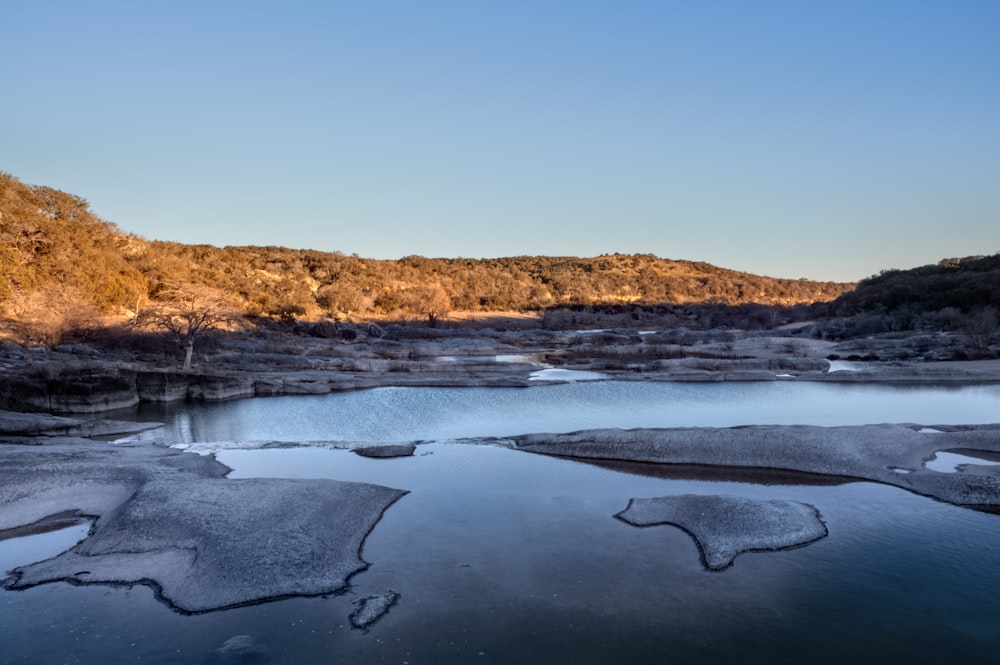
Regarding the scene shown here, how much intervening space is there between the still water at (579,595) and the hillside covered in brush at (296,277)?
26431 mm

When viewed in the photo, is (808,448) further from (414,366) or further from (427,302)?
(427,302)

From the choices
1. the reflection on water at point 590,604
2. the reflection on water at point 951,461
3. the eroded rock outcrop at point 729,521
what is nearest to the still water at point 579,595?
the reflection on water at point 590,604

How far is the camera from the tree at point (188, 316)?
91.4ft

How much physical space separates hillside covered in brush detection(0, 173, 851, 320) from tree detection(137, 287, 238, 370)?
311cm

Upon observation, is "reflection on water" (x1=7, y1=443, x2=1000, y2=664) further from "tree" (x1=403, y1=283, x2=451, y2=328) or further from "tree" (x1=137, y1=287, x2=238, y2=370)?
"tree" (x1=403, y1=283, x2=451, y2=328)

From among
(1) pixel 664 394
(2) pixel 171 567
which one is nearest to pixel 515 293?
(1) pixel 664 394

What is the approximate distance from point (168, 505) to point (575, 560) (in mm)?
6649

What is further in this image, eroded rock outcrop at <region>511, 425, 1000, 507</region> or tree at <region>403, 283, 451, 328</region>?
tree at <region>403, 283, 451, 328</region>

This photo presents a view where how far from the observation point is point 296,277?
224 feet

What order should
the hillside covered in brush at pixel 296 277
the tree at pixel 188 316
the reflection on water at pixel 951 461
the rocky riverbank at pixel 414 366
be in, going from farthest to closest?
the hillside covered in brush at pixel 296 277 → the tree at pixel 188 316 → the rocky riverbank at pixel 414 366 → the reflection on water at pixel 951 461

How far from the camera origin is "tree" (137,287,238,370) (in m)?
27.9

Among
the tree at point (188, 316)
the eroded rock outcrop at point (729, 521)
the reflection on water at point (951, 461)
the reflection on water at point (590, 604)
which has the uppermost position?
the tree at point (188, 316)

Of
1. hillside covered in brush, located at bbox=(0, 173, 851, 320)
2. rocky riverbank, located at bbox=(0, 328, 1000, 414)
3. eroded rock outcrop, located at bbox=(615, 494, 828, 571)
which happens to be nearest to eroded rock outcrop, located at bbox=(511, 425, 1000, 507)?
eroded rock outcrop, located at bbox=(615, 494, 828, 571)

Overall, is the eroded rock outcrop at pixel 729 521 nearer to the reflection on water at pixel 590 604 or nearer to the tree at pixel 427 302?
A: the reflection on water at pixel 590 604
